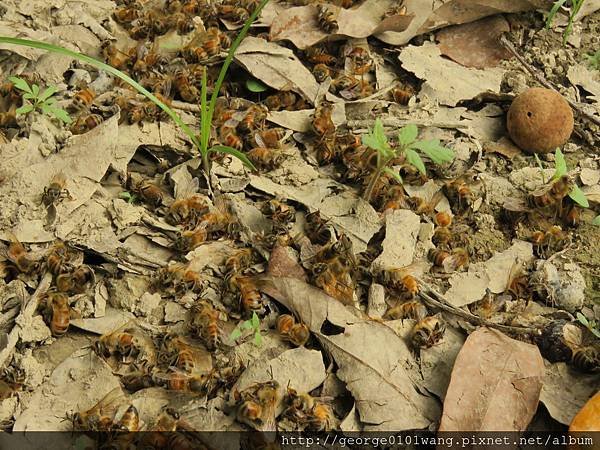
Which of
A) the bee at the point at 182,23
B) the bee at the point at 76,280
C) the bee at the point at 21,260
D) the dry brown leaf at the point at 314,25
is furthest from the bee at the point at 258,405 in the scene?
the bee at the point at 182,23

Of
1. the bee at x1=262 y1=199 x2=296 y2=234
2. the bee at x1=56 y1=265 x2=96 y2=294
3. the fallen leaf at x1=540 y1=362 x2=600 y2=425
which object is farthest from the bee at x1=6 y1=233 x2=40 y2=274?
the fallen leaf at x1=540 y1=362 x2=600 y2=425

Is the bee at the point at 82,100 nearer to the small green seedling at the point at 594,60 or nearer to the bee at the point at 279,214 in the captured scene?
the bee at the point at 279,214

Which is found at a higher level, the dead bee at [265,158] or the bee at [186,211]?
the dead bee at [265,158]

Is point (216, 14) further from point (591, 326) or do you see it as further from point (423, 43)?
point (591, 326)

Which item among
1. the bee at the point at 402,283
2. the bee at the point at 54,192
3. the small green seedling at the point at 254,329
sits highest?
the bee at the point at 54,192

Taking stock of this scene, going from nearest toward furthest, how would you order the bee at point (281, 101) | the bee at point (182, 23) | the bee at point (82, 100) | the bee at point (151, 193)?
the bee at point (151, 193) → the bee at point (82, 100) → the bee at point (281, 101) → the bee at point (182, 23)

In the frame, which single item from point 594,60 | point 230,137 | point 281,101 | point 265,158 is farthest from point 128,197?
point 594,60

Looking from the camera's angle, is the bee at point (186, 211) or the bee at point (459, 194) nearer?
the bee at point (186, 211)

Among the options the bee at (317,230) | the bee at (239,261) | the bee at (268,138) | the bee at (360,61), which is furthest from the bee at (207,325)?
the bee at (360,61)

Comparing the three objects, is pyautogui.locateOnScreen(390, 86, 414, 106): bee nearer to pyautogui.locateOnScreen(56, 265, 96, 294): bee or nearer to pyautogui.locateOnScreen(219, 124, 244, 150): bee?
pyautogui.locateOnScreen(219, 124, 244, 150): bee

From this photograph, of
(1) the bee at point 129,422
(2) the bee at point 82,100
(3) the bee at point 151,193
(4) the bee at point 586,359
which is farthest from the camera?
(2) the bee at point 82,100
